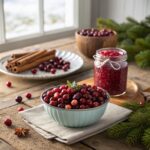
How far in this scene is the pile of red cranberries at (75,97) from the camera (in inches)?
35.7

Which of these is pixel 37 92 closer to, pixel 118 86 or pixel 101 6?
pixel 118 86

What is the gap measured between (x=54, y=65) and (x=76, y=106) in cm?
53

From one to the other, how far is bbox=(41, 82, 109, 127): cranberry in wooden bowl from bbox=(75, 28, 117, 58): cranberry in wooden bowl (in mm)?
611

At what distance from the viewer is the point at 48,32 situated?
220 cm

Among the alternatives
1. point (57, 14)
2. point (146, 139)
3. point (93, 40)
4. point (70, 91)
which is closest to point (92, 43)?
point (93, 40)

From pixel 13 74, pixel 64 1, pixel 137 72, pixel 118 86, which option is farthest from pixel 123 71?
pixel 64 1

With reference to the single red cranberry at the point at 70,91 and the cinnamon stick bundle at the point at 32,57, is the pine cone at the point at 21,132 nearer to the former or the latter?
the single red cranberry at the point at 70,91

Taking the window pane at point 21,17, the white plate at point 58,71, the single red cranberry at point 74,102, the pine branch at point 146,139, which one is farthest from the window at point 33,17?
the pine branch at point 146,139

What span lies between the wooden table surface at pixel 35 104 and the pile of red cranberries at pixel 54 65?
42 mm

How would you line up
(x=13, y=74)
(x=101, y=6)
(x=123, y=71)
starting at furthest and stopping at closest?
1. (x=101, y=6)
2. (x=13, y=74)
3. (x=123, y=71)

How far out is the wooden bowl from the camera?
1536 millimetres

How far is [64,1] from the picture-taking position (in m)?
2.29

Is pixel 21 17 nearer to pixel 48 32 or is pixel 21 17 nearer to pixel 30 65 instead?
pixel 48 32

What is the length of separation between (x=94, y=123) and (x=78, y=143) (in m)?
0.08
